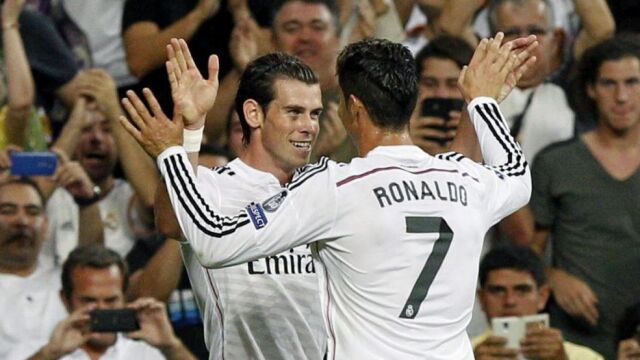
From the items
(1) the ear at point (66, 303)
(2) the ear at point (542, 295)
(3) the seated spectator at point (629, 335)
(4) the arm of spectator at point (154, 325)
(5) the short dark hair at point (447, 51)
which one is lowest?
(3) the seated spectator at point (629, 335)

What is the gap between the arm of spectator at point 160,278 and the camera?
Answer: 733 cm

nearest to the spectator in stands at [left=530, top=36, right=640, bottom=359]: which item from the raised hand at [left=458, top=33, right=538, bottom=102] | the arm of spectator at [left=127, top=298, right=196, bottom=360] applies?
the arm of spectator at [left=127, top=298, right=196, bottom=360]

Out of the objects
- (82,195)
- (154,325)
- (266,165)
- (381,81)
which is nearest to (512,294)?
(154,325)

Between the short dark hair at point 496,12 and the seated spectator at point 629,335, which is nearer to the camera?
the seated spectator at point 629,335

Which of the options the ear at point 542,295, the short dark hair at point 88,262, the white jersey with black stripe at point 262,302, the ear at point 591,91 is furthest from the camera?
the ear at point 591,91

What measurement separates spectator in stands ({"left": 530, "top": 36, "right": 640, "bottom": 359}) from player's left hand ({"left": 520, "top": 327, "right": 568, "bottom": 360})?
0.63 meters

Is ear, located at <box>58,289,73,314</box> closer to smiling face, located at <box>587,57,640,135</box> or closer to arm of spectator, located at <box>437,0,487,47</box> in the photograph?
arm of spectator, located at <box>437,0,487,47</box>

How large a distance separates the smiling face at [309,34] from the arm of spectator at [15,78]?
1.34 metres

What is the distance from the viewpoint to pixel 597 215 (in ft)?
24.1

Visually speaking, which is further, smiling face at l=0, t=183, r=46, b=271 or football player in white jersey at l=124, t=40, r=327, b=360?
smiling face at l=0, t=183, r=46, b=271

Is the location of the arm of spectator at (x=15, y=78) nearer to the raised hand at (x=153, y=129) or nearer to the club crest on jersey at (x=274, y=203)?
the raised hand at (x=153, y=129)

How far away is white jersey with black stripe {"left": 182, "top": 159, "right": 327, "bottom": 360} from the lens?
17.0ft

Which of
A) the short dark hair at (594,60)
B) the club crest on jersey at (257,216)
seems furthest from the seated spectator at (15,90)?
the club crest on jersey at (257,216)

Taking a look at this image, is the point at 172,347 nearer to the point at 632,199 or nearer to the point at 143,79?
the point at 143,79
